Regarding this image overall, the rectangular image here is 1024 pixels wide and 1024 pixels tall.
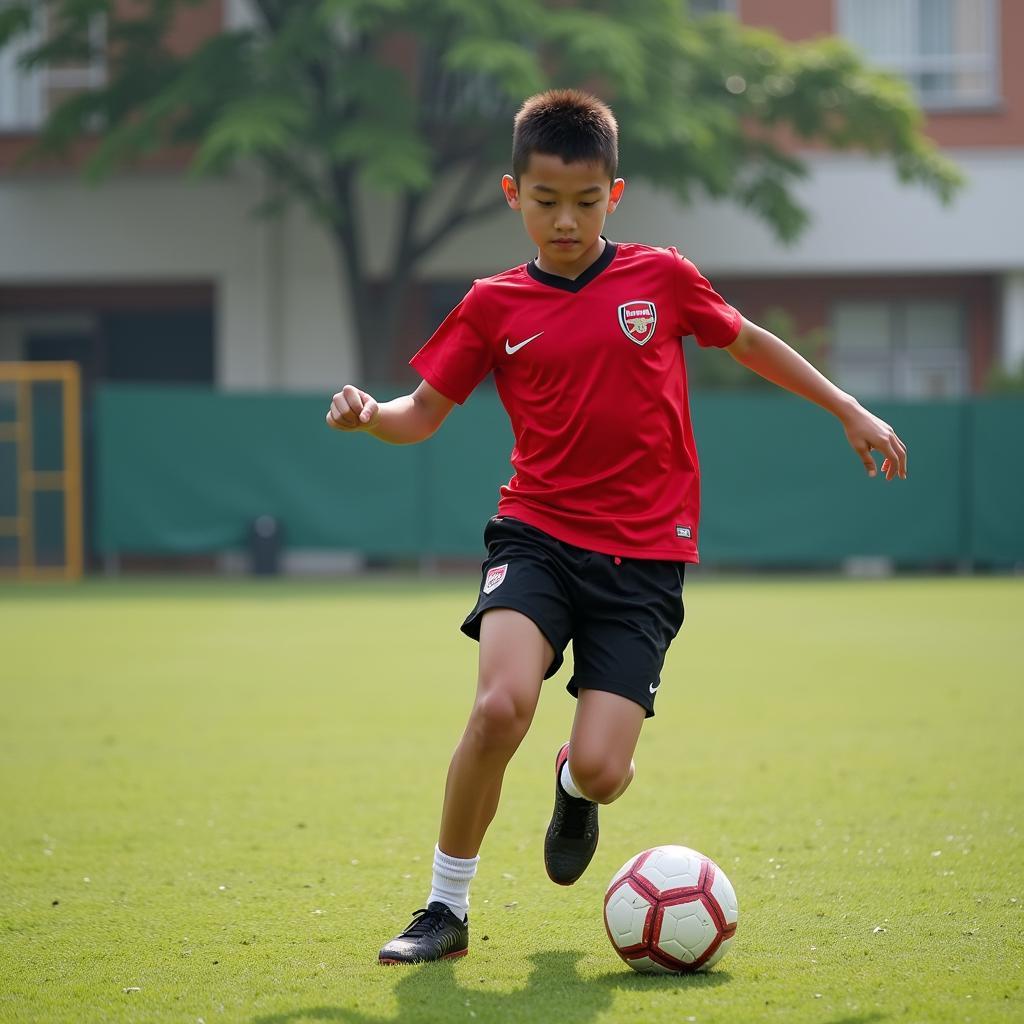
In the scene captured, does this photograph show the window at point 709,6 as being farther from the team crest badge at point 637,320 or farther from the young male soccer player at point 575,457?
the team crest badge at point 637,320

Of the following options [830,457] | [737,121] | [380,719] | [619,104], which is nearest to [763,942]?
[380,719]

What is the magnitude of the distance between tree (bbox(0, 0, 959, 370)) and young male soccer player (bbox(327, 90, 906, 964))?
15135mm

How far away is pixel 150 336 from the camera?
26078 millimetres

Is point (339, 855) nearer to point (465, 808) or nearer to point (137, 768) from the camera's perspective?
point (465, 808)

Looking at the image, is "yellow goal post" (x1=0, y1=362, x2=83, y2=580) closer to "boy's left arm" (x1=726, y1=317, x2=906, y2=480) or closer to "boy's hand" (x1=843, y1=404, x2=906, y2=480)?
"boy's left arm" (x1=726, y1=317, x2=906, y2=480)

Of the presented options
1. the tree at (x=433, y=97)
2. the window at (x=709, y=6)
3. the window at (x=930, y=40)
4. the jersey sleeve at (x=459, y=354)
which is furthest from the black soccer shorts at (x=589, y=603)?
the window at (x=930, y=40)

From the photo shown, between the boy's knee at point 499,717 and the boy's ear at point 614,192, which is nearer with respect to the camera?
the boy's knee at point 499,717

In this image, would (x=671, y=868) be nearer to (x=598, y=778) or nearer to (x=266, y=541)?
(x=598, y=778)

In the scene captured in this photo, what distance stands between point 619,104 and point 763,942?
1808cm

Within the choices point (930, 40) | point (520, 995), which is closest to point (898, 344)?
point (930, 40)

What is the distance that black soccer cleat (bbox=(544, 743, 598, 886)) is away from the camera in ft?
14.8

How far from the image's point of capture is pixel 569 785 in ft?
14.8

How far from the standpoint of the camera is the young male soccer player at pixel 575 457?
13.9 ft

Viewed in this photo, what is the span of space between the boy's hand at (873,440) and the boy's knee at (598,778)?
1094 mm
